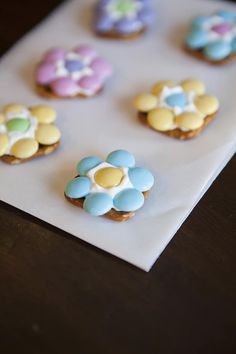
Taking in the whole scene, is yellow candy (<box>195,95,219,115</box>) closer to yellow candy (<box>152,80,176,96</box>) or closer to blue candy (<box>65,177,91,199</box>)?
yellow candy (<box>152,80,176,96</box>)

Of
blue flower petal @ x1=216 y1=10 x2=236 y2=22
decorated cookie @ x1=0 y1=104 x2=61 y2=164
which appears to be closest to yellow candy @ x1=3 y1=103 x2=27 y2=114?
decorated cookie @ x1=0 y1=104 x2=61 y2=164

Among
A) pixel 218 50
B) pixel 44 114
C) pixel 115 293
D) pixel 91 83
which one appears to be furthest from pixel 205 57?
pixel 115 293

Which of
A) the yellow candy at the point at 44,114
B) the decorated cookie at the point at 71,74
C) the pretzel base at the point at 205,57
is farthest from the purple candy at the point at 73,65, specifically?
the pretzel base at the point at 205,57

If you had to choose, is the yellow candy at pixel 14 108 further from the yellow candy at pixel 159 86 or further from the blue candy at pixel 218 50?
the blue candy at pixel 218 50

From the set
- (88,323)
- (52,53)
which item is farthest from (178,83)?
(88,323)

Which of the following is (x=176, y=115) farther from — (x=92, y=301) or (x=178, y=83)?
(x=92, y=301)

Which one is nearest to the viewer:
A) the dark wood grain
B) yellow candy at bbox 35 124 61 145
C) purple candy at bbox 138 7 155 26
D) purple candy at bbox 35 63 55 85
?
the dark wood grain

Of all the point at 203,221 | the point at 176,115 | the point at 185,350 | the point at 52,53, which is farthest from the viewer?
the point at 52,53
